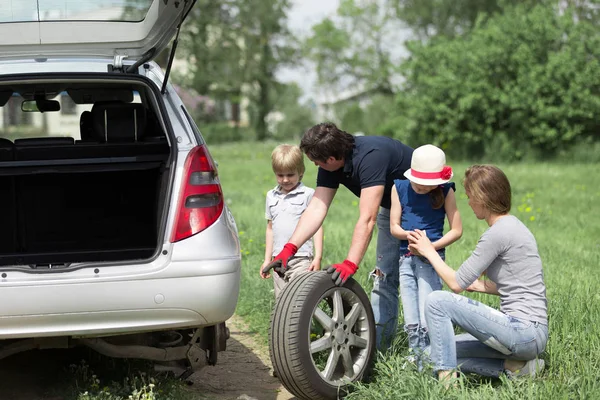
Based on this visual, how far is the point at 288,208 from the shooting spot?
5902mm

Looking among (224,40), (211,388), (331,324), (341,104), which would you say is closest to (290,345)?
(331,324)

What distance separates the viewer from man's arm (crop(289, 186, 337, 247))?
5.20 m

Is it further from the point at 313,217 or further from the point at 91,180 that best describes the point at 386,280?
the point at 91,180

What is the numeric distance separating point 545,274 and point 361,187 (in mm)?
2961

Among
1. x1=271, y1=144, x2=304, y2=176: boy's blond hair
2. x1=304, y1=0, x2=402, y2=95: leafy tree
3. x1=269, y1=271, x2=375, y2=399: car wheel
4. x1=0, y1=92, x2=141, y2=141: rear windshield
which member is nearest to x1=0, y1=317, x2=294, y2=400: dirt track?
x1=269, y1=271, x2=375, y2=399: car wheel

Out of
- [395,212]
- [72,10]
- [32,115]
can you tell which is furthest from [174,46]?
[32,115]

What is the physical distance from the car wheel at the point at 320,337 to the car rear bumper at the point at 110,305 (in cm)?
42

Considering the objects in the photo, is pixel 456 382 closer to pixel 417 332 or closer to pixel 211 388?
pixel 417 332

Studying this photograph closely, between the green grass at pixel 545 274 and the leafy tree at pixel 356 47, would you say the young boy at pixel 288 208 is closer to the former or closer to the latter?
the green grass at pixel 545 274

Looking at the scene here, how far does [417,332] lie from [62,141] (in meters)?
2.24

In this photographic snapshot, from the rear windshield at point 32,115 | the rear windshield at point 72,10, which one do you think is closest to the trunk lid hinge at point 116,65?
the rear windshield at point 72,10

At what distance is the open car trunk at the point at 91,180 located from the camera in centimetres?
475

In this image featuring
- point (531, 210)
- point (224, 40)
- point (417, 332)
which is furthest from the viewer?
point (224, 40)

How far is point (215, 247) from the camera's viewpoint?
14.0ft
